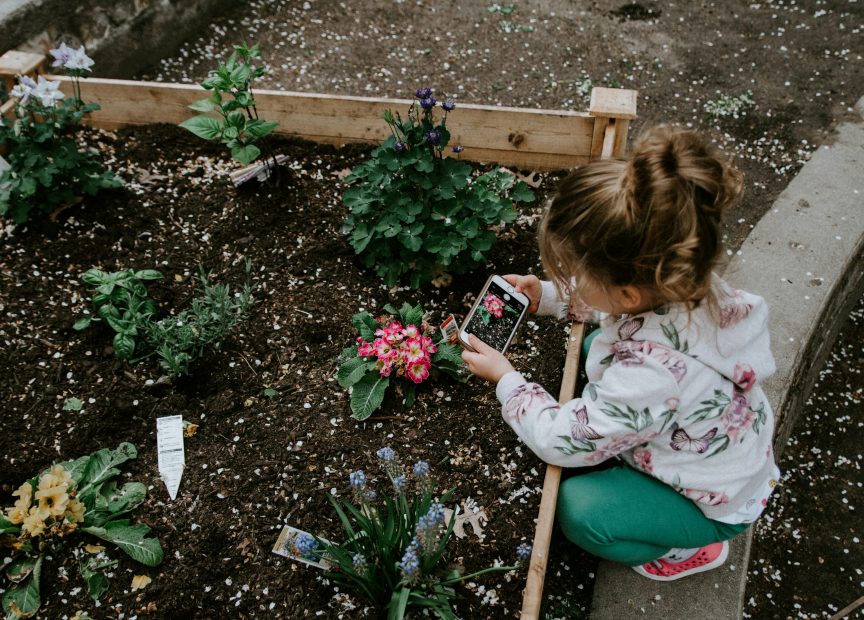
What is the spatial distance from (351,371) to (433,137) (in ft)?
2.86

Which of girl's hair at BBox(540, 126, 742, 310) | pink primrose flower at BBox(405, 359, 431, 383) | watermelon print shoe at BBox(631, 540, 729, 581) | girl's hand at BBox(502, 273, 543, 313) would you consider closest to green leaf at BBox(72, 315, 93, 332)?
pink primrose flower at BBox(405, 359, 431, 383)

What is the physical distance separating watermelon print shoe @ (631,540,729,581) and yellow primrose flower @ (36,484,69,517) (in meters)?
1.77

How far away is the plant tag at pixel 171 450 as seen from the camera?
6.99 feet

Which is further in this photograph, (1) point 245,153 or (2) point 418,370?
(1) point 245,153

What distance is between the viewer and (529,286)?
7.62ft

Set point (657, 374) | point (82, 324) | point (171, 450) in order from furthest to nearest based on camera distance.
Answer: point (82, 324), point (171, 450), point (657, 374)

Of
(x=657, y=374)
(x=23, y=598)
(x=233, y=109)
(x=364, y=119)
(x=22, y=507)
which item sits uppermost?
(x=233, y=109)

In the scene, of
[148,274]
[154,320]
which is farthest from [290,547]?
[148,274]

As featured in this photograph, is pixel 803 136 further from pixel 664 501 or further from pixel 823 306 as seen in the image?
pixel 664 501

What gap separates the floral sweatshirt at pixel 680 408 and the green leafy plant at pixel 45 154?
81.2 inches

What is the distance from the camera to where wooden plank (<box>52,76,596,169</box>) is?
9.74ft

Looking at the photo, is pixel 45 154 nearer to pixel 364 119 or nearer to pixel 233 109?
pixel 233 109

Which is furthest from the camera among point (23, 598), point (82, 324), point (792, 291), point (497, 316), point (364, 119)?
point (364, 119)

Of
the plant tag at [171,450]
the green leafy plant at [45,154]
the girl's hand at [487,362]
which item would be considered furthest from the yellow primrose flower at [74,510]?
the green leafy plant at [45,154]
